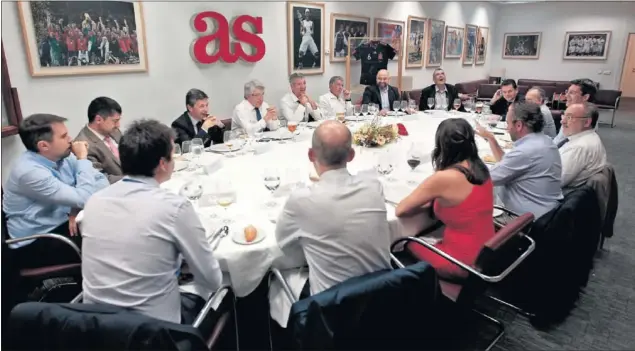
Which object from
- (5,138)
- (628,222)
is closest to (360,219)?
(5,138)

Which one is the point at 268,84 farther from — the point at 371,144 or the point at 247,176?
the point at 247,176

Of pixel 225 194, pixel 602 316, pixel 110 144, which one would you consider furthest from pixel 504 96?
pixel 110 144

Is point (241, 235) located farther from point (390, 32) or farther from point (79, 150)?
point (390, 32)

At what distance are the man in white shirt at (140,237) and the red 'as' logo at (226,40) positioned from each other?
3.57 m

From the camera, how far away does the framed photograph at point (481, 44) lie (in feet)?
36.3

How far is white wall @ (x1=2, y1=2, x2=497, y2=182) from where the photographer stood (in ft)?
11.4

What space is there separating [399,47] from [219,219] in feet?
21.3

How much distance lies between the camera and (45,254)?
213 centimetres

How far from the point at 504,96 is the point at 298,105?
105 inches

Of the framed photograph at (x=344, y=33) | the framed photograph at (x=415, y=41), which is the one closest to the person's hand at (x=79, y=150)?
the framed photograph at (x=344, y=33)

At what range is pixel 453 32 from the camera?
9.80 meters

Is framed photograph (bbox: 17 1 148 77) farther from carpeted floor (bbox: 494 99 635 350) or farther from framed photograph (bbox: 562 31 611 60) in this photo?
framed photograph (bbox: 562 31 611 60)

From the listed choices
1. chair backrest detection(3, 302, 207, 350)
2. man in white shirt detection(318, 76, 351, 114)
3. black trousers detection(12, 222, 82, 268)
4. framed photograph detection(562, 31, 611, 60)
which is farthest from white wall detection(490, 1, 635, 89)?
chair backrest detection(3, 302, 207, 350)

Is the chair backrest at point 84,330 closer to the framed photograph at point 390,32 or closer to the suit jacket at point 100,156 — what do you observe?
the suit jacket at point 100,156
